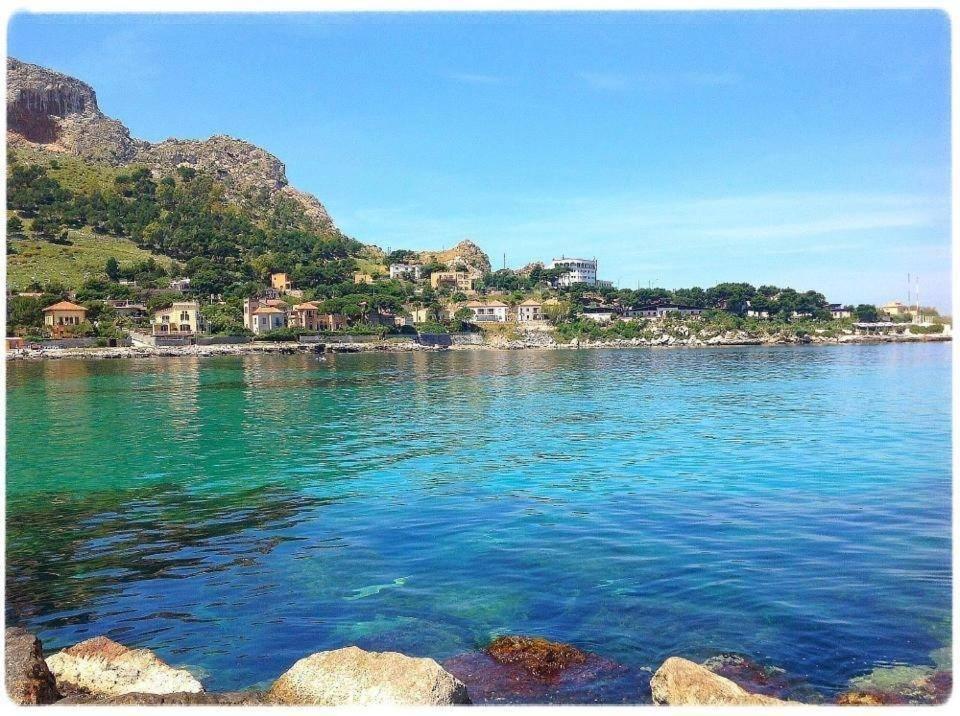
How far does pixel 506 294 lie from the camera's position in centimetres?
10181

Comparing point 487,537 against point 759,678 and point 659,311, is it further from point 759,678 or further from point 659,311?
point 659,311

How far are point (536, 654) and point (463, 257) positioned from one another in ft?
426

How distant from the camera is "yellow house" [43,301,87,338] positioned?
58072mm

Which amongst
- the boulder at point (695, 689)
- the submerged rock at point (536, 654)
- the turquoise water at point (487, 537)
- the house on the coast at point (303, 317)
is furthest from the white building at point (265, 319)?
the boulder at point (695, 689)

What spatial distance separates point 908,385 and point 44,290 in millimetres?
62852

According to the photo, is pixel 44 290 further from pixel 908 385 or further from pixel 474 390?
pixel 908 385

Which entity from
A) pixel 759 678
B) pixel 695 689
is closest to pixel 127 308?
pixel 759 678

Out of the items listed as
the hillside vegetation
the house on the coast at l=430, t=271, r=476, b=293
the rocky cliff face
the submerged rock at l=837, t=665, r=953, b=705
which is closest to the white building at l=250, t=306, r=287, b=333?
the hillside vegetation

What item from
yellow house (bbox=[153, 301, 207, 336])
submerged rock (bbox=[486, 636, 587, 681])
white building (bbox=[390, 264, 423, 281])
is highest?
white building (bbox=[390, 264, 423, 281])

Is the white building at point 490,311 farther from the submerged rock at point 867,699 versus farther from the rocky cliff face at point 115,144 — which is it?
the submerged rock at point 867,699

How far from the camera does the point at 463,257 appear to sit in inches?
5246

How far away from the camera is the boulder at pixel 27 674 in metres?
4.30

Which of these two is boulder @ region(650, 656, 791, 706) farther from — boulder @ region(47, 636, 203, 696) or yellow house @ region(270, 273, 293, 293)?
yellow house @ region(270, 273, 293, 293)

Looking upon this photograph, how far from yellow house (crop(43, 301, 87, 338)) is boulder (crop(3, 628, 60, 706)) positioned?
6035cm
